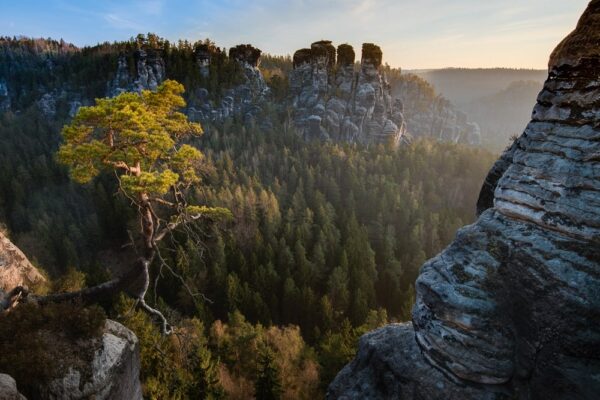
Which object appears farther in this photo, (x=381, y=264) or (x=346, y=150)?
(x=346, y=150)

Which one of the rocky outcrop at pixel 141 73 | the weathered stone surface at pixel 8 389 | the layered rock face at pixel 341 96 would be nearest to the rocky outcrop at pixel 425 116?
the layered rock face at pixel 341 96

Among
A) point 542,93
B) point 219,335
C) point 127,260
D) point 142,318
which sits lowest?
point 127,260

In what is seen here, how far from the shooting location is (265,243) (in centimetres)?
5834

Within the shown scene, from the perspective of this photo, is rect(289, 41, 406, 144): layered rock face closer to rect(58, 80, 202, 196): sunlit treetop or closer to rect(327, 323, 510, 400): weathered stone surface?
rect(58, 80, 202, 196): sunlit treetop

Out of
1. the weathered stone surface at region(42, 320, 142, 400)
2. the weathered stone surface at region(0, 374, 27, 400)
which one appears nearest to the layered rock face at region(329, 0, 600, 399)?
the weathered stone surface at region(42, 320, 142, 400)

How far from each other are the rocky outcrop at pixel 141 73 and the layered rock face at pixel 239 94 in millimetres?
13844

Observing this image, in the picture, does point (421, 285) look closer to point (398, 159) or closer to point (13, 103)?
point (398, 159)

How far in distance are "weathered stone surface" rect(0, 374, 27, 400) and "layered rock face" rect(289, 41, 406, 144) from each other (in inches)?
4309

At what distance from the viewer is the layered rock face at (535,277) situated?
382 inches

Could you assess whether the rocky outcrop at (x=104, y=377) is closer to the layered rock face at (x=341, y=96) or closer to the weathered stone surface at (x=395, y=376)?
the weathered stone surface at (x=395, y=376)

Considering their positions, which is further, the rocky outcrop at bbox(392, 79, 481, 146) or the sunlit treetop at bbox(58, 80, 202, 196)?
the rocky outcrop at bbox(392, 79, 481, 146)

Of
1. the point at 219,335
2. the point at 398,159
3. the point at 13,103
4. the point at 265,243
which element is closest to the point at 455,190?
the point at 398,159

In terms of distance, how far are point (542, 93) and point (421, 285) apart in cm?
760

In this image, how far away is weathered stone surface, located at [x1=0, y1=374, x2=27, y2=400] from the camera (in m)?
8.69
